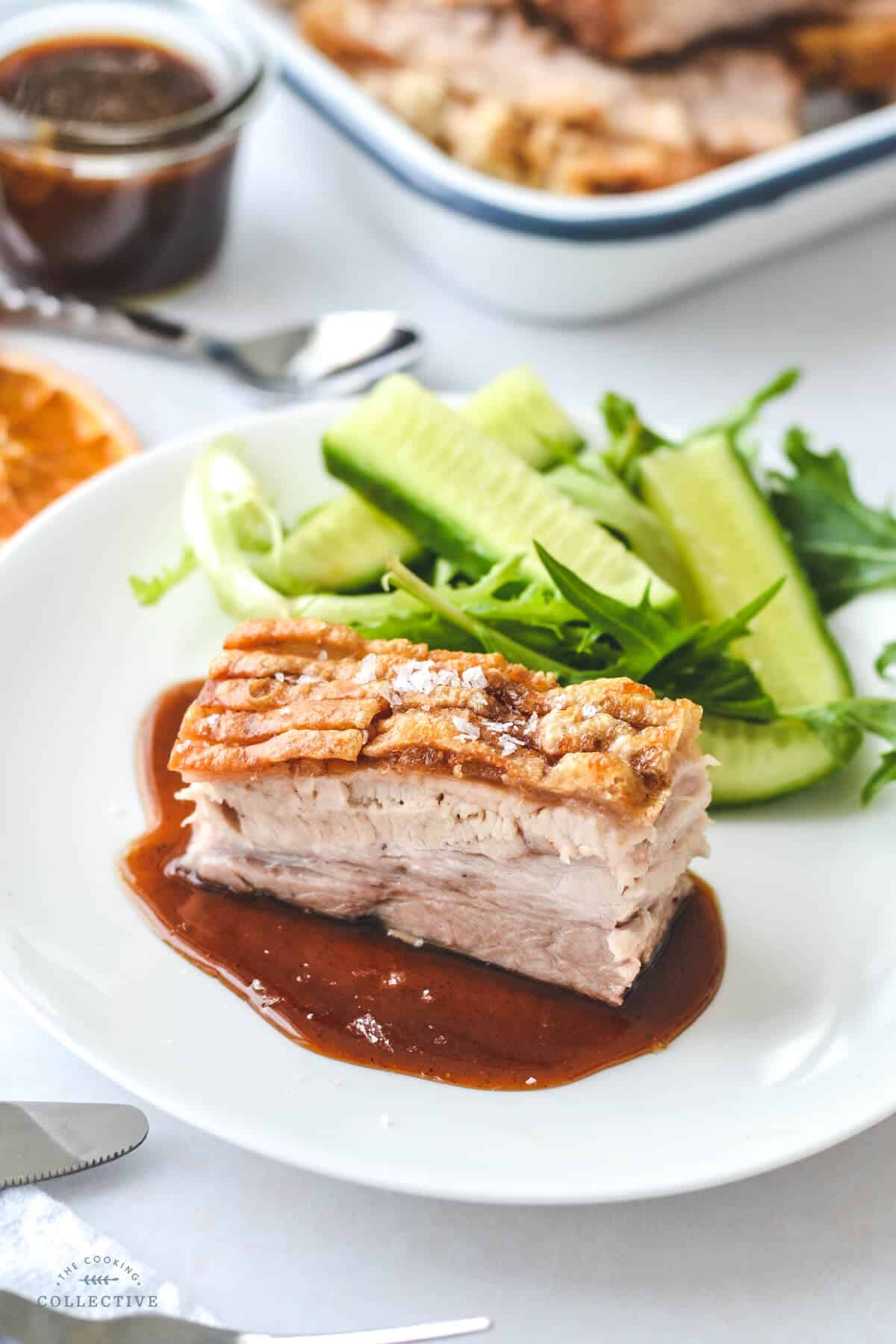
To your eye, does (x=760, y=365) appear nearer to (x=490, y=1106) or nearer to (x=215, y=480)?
(x=215, y=480)

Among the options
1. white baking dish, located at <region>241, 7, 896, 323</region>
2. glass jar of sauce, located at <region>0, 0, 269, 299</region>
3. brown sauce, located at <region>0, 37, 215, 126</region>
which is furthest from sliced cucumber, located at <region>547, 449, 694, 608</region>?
brown sauce, located at <region>0, 37, 215, 126</region>

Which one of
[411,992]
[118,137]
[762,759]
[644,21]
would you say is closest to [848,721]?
[762,759]

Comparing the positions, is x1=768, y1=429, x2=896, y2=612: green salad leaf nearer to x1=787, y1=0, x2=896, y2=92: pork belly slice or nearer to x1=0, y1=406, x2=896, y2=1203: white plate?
x1=0, y1=406, x2=896, y2=1203: white plate

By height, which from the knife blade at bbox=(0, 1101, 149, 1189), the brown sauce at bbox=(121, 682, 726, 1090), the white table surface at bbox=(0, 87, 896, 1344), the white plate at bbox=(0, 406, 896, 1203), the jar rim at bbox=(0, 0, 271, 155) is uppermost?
the jar rim at bbox=(0, 0, 271, 155)

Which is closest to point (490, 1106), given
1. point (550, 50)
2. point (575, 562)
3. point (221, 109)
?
point (575, 562)

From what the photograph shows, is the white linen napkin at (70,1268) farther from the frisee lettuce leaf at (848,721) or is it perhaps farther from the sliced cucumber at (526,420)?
the sliced cucumber at (526,420)

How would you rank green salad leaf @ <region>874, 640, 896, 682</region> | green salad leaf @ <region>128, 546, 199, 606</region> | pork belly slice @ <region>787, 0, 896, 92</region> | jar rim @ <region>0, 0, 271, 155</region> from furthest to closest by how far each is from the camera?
pork belly slice @ <region>787, 0, 896, 92</region>, jar rim @ <region>0, 0, 271, 155</region>, green salad leaf @ <region>128, 546, 199, 606</region>, green salad leaf @ <region>874, 640, 896, 682</region>
